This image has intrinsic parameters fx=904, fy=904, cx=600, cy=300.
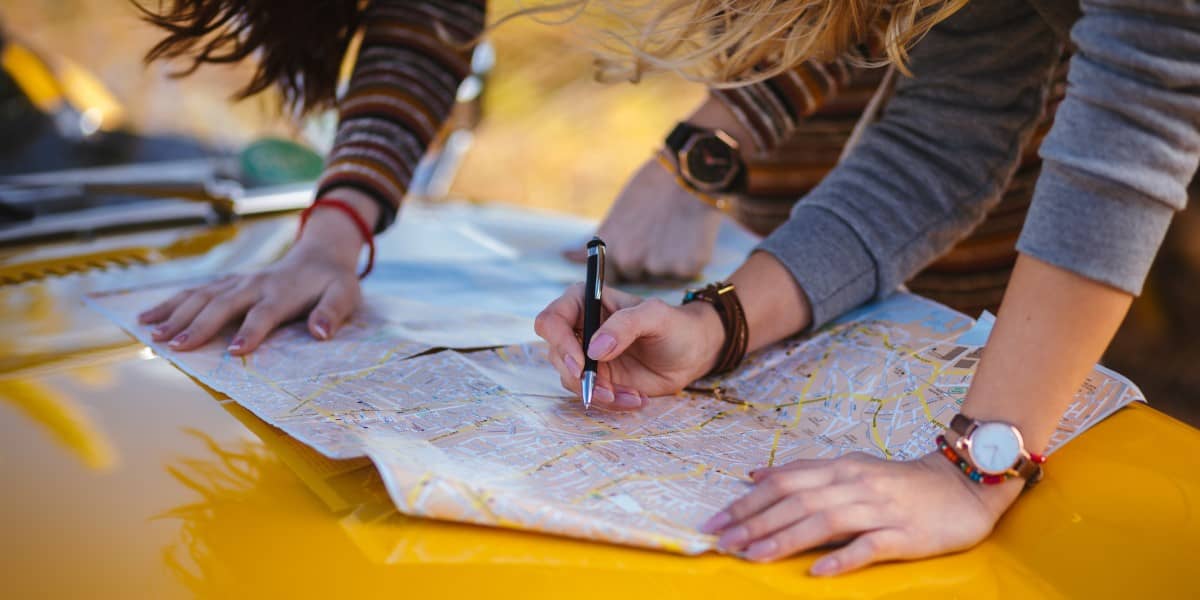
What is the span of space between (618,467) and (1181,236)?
221 centimetres

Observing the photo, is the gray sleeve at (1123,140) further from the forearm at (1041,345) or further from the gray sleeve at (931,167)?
the gray sleeve at (931,167)

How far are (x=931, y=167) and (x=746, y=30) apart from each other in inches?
11.3

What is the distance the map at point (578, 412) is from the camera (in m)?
0.67

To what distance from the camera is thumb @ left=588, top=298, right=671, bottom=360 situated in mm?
801

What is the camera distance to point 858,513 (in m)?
0.65

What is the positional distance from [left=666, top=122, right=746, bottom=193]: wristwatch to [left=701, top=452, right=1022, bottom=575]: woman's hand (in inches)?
24.4

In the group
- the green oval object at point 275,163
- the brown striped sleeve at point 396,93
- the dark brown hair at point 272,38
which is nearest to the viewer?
the dark brown hair at point 272,38

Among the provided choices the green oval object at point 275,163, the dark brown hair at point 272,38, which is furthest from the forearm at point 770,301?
the green oval object at point 275,163

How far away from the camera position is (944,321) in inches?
38.5

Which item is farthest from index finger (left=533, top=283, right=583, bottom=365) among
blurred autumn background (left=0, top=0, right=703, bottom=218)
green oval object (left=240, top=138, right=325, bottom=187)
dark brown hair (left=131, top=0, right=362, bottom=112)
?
blurred autumn background (left=0, top=0, right=703, bottom=218)

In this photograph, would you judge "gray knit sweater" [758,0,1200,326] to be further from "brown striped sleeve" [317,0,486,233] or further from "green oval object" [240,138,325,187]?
"green oval object" [240,138,325,187]

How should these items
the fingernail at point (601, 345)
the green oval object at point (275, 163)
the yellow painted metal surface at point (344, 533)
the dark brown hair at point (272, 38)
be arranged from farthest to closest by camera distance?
1. the green oval object at point (275, 163)
2. the dark brown hair at point (272, 38)
3. the fingernail at point (601, 345)
4. the yellow painted metal surface at point (344, 533)

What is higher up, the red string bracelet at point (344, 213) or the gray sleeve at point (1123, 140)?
the gray sleeve at point (1123, 140)

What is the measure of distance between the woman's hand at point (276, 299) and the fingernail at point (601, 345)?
360mm
